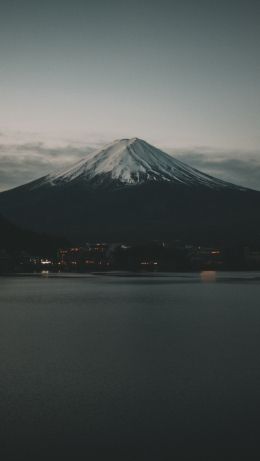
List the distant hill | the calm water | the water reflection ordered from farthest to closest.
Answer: the distant hill < the water reflection < the calm water

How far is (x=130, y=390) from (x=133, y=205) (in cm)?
13193

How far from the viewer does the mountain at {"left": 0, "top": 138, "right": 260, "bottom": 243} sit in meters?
126

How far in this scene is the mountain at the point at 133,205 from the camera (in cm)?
12581

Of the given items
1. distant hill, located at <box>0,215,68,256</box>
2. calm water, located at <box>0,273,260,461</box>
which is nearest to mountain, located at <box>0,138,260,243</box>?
distant hill, located at <box>0,215,68,256</box>

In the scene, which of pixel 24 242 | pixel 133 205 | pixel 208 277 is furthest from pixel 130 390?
pixel 133 205

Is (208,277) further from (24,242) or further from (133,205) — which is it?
(133,205)

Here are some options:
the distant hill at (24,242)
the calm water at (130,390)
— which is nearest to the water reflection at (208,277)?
the distant hill at (24,242)

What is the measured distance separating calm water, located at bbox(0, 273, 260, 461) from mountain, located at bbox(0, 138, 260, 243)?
99382 mm

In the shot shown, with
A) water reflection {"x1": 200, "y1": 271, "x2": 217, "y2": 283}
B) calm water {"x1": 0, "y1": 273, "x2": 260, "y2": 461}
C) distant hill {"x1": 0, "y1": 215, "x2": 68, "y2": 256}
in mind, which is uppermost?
distant hill {"x1": 0, "y1": 215, "x2": 68, "y2": 256}

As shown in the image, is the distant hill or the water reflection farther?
the distant hill

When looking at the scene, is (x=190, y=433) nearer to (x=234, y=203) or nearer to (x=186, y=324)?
(x=186, y=324)

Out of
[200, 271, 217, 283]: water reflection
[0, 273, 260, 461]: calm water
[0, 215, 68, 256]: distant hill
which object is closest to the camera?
[0, 273, 260, 461]: calm water

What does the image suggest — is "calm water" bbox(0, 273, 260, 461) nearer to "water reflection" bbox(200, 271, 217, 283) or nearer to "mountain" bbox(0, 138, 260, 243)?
"water reflection" bbox(200, 271, 217, 283)

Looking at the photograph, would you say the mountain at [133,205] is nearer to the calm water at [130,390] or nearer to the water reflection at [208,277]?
the water reflection at [208,277]
